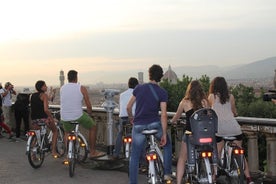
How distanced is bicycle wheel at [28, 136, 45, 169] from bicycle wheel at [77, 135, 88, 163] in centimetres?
78

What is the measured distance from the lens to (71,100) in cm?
857

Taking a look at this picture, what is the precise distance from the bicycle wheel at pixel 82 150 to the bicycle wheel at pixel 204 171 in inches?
121

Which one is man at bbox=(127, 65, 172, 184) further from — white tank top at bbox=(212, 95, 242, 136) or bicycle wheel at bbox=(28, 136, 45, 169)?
bicycle wheel at bbox=(28, 136, 45, 169)

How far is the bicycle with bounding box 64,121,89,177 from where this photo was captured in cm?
806

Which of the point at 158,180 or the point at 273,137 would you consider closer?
the point at 158,180

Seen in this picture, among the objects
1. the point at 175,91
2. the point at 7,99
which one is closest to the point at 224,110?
the point at 7,99

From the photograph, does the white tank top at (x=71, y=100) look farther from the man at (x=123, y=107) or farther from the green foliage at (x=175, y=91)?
the green foliage at (x=175, y=91)

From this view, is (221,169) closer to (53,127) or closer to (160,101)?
(160,101)

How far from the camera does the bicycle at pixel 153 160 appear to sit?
6090 mm

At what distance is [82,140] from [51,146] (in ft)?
3.43

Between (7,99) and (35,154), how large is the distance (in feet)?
20.2

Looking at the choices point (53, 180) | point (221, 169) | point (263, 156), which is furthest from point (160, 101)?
point (263, 156)

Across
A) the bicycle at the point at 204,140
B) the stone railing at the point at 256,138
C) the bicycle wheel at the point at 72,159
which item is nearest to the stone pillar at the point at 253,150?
the stone railing at the point at 256,138

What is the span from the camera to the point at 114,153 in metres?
9.05
